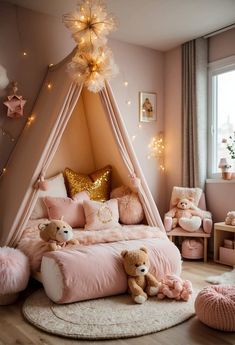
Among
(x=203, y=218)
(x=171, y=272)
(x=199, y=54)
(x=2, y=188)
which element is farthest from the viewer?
(x=199, y=54)

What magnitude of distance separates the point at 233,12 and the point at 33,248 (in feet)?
10.1

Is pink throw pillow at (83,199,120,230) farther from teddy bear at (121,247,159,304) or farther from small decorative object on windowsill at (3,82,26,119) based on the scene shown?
small decorative object on windowsill at (3,82,26,119)

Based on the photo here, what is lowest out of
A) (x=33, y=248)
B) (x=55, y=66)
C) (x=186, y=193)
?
(x=33, y=248)

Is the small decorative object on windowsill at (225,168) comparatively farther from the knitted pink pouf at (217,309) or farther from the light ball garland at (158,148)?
the knitted pink pouf at (217,309)

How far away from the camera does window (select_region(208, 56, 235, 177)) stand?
4188 millimetres

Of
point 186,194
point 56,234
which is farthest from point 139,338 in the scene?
point 186,194

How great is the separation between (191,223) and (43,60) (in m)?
2.45

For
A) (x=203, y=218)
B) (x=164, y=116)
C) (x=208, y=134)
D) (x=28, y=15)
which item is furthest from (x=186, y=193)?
(x=28, y=15)

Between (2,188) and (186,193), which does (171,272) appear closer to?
(186,193)

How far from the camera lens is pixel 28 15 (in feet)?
11.9

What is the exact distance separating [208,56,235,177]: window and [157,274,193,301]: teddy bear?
1.94 m

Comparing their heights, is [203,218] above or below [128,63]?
below

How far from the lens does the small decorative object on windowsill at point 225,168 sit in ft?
13.1

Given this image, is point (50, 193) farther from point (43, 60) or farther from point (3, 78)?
point (43, 60)
